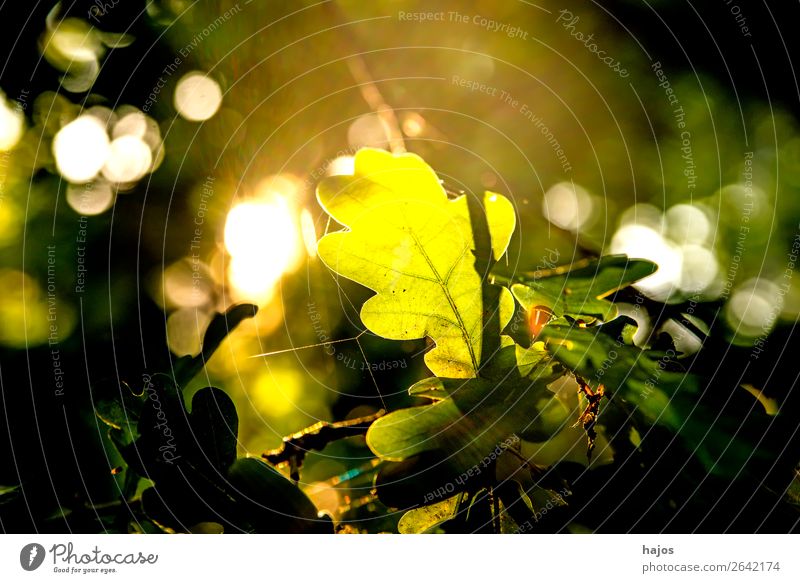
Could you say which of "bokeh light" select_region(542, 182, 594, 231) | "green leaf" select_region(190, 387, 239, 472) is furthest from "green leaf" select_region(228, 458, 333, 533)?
"bokeh light" select_region(542, 182, 594, 231)

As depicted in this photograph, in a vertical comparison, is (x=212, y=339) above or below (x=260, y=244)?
below

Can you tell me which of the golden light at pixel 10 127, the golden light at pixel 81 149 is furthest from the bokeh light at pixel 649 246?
the golden light at pixel 10 127

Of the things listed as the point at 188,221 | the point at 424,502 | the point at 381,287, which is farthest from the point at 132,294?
the point at 424,502

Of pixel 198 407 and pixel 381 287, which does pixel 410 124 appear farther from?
pixel 198 407

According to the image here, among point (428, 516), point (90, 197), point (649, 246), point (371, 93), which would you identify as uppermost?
point (371, 93)

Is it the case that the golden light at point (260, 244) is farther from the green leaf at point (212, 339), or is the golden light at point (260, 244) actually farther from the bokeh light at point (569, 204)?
the bokeh light at point (569, 204)

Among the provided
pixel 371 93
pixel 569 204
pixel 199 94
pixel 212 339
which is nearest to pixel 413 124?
pixel 371 93

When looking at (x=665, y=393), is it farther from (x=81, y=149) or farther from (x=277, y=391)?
(x=81, y=149)
